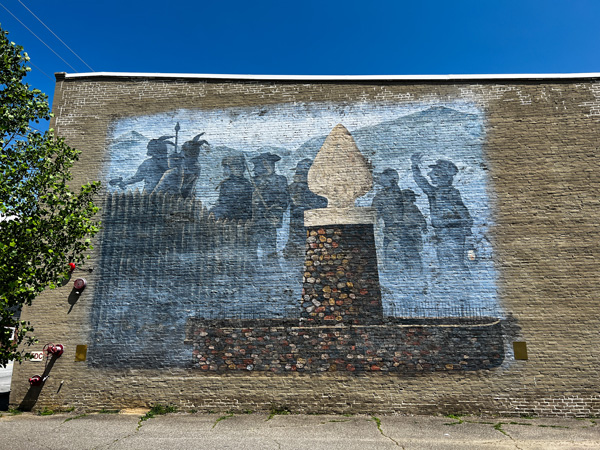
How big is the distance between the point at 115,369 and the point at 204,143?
551 centimetres

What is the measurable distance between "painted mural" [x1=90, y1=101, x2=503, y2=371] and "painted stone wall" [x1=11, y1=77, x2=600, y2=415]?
4cm

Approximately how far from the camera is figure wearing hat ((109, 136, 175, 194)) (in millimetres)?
10016

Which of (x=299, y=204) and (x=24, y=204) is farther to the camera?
(x=299, y=204)

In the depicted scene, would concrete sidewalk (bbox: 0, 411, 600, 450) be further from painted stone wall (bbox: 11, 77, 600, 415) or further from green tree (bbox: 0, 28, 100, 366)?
green tree (bbox: 0, 28, 100, 366)

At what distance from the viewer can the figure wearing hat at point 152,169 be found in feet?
32.9

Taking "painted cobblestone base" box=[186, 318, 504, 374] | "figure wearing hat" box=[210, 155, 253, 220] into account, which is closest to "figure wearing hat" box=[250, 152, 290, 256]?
"figure wearing hat" box=[210, 155, 253, 220]

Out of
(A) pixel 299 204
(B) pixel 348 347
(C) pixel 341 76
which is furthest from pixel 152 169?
(B) pixel 348 347

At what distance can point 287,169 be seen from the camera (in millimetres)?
9875

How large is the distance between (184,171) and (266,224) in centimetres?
245

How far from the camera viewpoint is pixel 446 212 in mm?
9273

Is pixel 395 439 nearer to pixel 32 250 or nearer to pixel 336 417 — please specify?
pixel 336 417

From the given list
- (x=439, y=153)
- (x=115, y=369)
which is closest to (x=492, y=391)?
(x=439, y=153)

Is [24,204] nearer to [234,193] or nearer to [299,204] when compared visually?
[234,193]

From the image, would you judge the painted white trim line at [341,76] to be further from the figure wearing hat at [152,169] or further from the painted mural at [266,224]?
the figure wearing hat at [152,169]
